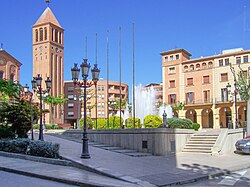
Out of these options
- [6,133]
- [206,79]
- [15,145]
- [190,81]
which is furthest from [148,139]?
[190,81]

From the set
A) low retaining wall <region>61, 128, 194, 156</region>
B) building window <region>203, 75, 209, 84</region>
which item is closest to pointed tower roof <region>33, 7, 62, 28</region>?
building window <region>203, 75, 209, 84</region>

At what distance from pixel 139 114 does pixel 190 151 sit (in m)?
25.3

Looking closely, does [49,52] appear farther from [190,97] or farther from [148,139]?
[148,139]

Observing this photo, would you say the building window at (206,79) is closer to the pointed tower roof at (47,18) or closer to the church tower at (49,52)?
the church tower at (49,52)

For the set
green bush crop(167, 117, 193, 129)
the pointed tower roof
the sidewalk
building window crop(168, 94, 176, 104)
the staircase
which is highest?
the pointed tower roof

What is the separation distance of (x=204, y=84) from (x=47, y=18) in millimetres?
46643

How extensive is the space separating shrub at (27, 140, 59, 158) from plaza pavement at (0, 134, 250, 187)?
0.36 m

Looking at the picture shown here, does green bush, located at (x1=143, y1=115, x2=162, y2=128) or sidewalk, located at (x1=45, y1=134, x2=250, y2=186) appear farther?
green bush, located at (x1=143, y1=115, x2=162, y2=128)

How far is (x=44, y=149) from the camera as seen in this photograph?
13.2m

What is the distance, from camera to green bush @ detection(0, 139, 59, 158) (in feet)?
42.8

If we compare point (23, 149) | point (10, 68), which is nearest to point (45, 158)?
point (23, 149)

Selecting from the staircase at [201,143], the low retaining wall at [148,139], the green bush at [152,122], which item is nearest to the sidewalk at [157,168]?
the low retaining wall at [148,139]

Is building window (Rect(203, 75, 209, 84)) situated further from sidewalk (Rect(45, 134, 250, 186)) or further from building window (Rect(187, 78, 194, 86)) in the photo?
sidewalk (Rect(45, 134, 250, 186))

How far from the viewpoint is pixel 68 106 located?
310 feet
